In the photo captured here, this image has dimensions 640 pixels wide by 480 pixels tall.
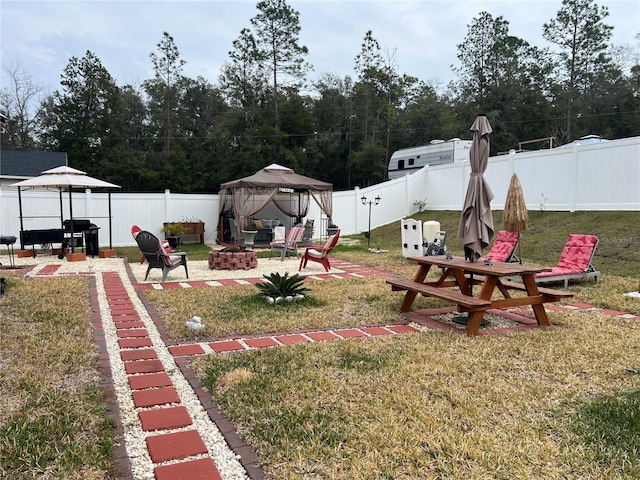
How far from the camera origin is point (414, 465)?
2111mm

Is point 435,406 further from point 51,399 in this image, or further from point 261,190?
point 261,190

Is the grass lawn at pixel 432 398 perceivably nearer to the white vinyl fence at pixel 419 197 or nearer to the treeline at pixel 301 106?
the white vinyl fence at pixel 419 197

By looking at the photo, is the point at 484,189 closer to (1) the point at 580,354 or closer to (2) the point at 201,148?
(1) the point at 580,354

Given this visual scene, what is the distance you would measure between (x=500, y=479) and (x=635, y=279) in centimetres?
696

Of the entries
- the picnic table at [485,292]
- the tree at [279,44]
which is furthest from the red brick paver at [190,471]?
the tree at [279,44]

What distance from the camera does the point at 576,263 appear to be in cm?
725

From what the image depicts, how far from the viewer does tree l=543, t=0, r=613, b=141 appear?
23484 mm

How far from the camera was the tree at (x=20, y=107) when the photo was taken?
24953mm

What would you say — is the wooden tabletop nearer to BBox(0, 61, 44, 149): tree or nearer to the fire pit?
the fire pit

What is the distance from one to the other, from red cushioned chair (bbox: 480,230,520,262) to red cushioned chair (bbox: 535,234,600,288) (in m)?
0.81

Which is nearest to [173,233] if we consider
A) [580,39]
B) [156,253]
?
[156,253]

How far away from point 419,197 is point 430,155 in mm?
3436

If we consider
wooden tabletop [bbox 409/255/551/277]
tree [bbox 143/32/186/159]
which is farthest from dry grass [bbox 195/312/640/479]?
tree [bbox 143/32/186/159]

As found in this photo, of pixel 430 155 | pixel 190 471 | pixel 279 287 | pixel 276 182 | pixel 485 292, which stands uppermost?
pixel 430 155
